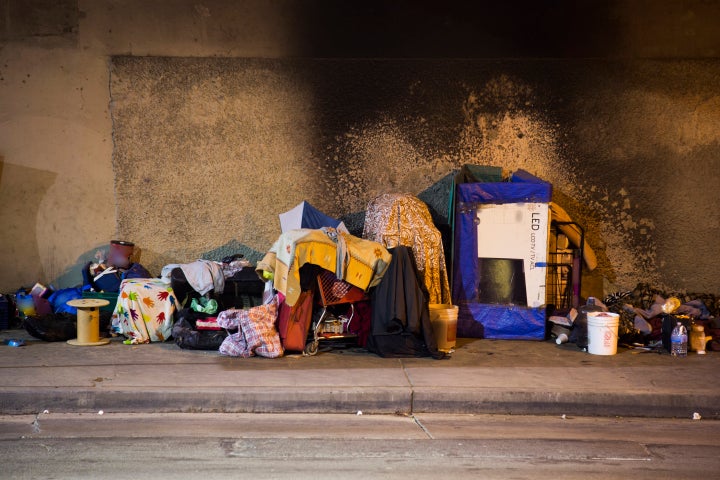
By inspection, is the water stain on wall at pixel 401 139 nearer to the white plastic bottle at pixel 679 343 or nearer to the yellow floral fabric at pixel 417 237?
the yellow floral fabric at pixel 417 237

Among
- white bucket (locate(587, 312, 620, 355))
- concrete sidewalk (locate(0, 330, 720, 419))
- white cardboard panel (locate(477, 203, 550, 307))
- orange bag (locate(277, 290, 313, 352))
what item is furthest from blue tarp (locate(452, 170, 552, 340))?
orange bag (locate(277, 290, 313, 352))

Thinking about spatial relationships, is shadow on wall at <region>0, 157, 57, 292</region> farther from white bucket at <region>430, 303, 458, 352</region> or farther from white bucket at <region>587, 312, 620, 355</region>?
white bucket at <region>587, 312, 620, 355</region>

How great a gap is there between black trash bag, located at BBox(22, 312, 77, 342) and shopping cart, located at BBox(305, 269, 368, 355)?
10.4 feet

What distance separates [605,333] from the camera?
8477mm

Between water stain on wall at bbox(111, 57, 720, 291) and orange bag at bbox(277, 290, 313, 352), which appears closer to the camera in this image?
orange bag at bbox(277, 290, 313, 352)

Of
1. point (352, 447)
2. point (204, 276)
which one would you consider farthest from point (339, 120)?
point (352, 447)

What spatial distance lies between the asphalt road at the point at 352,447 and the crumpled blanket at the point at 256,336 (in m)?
1.61

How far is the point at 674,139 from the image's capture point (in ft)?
34.8

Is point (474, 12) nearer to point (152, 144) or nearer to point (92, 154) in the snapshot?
point (152, 144)

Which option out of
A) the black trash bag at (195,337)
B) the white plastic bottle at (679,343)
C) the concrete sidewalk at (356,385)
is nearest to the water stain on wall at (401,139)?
the black trash bag at (195,337)

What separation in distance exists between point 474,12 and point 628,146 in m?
3.06

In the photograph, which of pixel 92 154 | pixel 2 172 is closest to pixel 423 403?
pixel 92 154

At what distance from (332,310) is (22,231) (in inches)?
205

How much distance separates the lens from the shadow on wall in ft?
34.7
